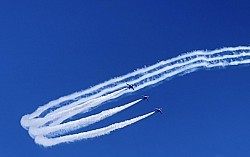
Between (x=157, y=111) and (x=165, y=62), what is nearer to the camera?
(x=165, y=62)

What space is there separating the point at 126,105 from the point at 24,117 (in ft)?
72.5

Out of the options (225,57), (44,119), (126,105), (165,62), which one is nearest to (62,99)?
(44,119)

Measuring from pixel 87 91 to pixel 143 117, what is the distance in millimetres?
11970

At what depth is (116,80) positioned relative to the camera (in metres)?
116

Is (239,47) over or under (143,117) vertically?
over

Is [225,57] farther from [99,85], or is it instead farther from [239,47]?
[99,85]

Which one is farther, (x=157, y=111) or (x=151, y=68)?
(x=157, y=111)

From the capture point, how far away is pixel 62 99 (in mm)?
117000

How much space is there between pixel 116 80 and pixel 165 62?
34.1 feet

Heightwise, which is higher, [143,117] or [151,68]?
[151,68]

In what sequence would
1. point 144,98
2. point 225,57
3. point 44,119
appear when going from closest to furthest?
1. point 225,57
2. point 44,119
3. point 144,98

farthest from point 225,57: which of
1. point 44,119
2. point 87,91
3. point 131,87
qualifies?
point 44,119

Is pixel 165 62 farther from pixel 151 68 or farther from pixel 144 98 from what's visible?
pixel 144 98

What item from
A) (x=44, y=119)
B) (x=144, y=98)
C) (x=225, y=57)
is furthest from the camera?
→ (x=144, y=98)
